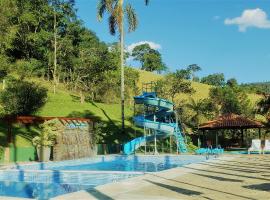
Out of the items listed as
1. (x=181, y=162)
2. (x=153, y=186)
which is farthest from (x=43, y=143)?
(x=153, y=186)

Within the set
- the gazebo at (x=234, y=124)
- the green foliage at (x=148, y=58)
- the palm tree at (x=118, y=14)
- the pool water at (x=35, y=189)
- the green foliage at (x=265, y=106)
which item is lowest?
the pool water at (x=35, y=189)

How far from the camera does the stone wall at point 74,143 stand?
2256 centimetres

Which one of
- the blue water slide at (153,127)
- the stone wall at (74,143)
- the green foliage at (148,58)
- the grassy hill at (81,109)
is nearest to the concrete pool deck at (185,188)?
the stone wall at (74,143)

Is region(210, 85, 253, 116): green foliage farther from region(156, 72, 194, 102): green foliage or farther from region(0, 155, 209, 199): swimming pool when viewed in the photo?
region(0, 155, 209, 199): swimming pool

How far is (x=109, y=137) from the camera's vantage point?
34.8 meters

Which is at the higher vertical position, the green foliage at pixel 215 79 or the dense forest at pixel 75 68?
the green foliage at pixel 215 79

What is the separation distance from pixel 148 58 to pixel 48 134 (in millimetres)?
99702

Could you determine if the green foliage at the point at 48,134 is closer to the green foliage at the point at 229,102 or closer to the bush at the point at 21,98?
the bush at the point at 21,98

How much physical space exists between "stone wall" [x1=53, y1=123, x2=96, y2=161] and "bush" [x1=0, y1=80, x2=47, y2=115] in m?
7.08

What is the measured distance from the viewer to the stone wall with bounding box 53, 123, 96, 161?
888 inches

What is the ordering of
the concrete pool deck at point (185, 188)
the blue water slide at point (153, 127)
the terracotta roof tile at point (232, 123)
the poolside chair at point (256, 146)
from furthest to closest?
the terracotta roof tile at point (232, 123), the blue water slide at point (153, 127), the poolside chair at point (256, 146), the concrete pool deck at point (185, 188)

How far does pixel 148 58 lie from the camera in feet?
394

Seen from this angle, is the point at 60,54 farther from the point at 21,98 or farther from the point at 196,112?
the point at 21,98

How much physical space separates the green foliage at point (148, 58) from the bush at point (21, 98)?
84343 mm
